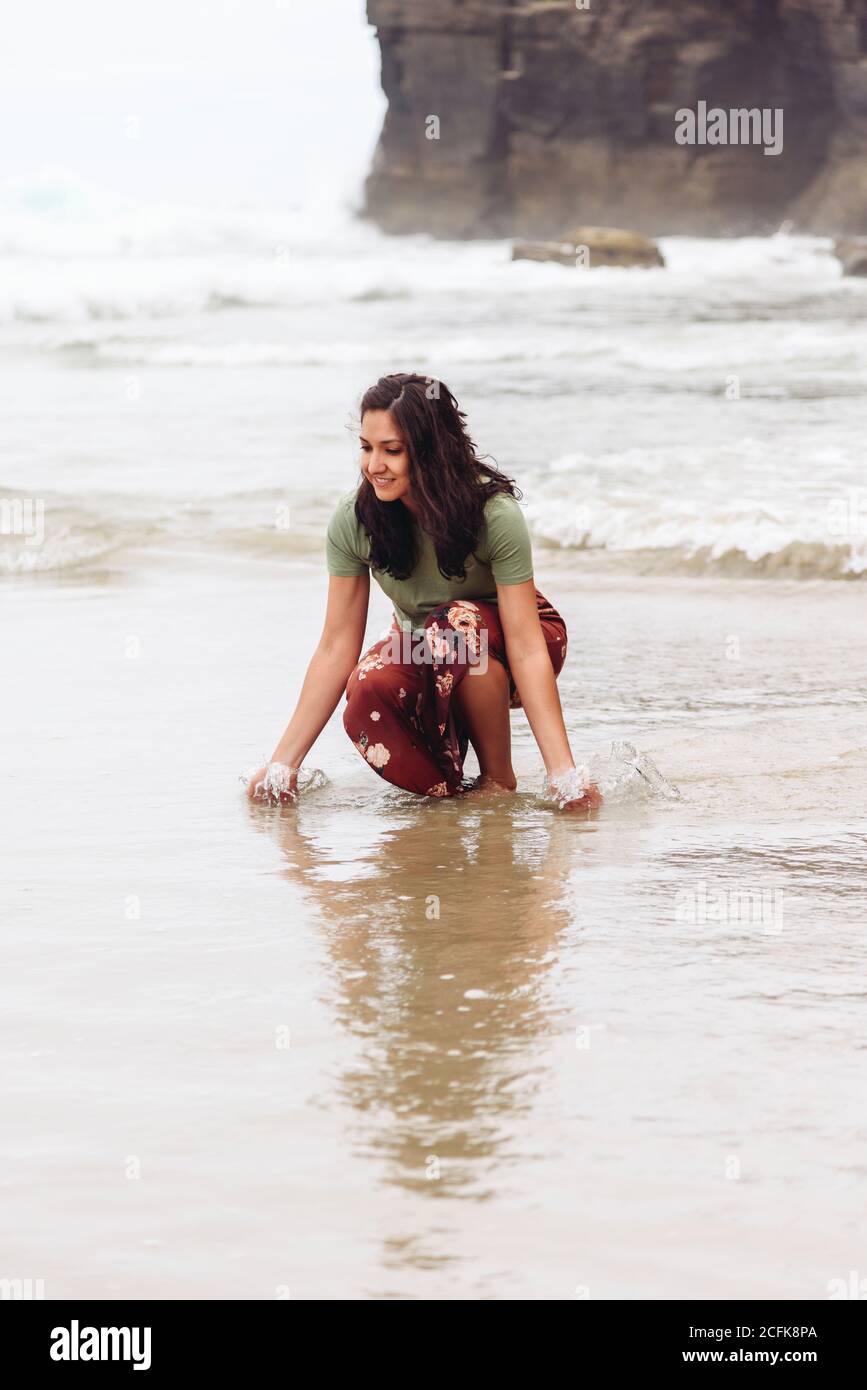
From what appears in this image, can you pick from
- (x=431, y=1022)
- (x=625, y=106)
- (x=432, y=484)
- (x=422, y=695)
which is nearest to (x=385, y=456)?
(x=432, y=484)

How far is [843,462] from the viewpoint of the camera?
335 inches

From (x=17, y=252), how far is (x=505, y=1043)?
37.0 m

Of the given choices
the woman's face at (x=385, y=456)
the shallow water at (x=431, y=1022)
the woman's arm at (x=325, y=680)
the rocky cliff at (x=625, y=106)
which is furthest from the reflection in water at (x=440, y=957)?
the rocky cliff at (x=625, y=106)

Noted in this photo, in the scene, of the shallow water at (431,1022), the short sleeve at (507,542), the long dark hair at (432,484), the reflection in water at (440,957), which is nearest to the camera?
the shallow water at (431,1022)

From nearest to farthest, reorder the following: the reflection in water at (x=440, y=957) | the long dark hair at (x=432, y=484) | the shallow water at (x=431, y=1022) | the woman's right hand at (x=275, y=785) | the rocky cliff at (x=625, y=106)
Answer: the shallow water at (x=431, y=1022) → the reflection in water at (x=440, y=957) → the long dark hair at (x=432, y=484) → the woman's right hand at (x=275, y=785) → the rocky cliff at (x=625, y=106)

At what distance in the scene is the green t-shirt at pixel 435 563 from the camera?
11.6 ft

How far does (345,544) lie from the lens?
3.64 m

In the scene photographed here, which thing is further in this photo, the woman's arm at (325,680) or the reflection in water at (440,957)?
the woman's arm at (325,680)

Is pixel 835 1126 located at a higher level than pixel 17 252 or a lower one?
lower

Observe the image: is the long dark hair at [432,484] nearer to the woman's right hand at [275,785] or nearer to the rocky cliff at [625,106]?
the woman's right hand at [275,785]
